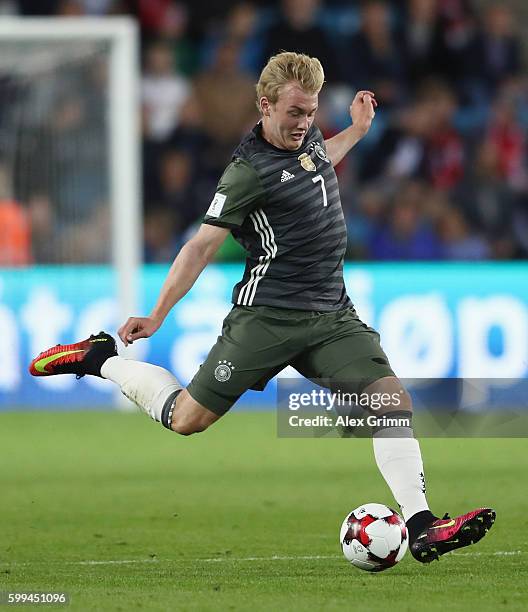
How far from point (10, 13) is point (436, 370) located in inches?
277

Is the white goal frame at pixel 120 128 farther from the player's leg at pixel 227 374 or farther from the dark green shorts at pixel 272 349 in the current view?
the dark green shorts at pixel 272 349

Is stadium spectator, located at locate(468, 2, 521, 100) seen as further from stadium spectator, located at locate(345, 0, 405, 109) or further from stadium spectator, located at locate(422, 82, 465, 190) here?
stadium spectator, located at locate(345, 0, 405, 109)

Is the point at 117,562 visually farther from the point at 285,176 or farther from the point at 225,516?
the point at 285,176

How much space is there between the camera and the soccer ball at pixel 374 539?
6.20 metres

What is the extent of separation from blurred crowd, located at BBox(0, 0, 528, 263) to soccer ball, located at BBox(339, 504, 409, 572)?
30.4 ft

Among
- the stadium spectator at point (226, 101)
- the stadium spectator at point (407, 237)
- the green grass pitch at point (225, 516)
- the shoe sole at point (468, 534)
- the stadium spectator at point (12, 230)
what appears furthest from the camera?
the stadium spectator at point (226, 101)

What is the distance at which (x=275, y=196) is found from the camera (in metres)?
6.55

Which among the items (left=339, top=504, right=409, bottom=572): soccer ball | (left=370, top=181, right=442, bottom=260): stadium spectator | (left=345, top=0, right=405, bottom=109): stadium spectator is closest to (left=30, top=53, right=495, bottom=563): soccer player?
(left=339, top=504, right=409, bottom=572): soccer ball

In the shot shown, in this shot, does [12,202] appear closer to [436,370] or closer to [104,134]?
[104,134]

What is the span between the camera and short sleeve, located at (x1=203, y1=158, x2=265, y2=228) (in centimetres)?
650

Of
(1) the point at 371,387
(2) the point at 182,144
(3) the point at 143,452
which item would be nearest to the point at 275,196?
(1) the point at 371,387

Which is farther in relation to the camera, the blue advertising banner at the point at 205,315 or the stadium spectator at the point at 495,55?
the stadium spectator at the point at 495,55

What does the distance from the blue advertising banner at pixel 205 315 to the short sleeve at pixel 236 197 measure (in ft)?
24.1

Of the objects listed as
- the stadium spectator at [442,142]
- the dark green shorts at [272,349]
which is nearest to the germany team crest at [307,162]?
the dark green shorts at [272,349]
